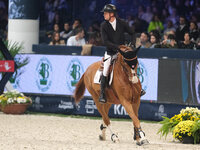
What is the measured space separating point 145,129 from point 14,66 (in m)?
4.93

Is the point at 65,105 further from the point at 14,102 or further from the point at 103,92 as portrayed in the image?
the point at 103,92

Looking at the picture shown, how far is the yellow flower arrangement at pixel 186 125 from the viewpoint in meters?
11.0

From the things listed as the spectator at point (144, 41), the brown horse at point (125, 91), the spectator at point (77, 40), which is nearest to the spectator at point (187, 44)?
the spectator at point (144, 41)

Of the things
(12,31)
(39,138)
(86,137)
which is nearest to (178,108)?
(86,137)

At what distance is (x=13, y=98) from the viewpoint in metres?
15.8

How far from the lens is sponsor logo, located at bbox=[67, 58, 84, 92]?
51.6 ft

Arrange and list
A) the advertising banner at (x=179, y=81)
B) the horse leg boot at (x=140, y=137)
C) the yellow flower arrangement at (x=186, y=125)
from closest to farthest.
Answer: the horse leg boot at (x=140, y=137) < the yellow flower arrangement at (x=186, y=125) < the advertising banner at (x=179, y=81)

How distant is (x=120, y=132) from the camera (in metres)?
12.9

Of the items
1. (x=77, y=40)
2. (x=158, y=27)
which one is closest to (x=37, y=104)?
(x=77, y=40)

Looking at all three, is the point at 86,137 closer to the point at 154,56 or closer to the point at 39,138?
the point at 39,138

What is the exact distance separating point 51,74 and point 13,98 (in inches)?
53.7

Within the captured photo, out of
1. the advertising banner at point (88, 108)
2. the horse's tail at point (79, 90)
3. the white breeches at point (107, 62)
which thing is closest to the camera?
the white breeches at point (107, 62)

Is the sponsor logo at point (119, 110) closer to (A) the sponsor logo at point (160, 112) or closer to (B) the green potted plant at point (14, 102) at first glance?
(A) the sponsor logo at point (160, 112)

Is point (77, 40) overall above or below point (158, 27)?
below
